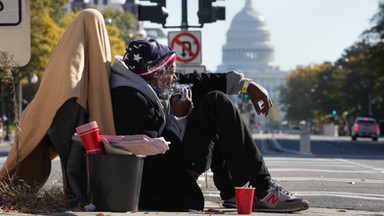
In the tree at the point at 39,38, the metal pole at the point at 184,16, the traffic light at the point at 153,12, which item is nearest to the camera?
the traffic light at the point at 153,12

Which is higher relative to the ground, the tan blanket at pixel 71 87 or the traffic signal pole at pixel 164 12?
the traffic signal pole at pixel 164 12

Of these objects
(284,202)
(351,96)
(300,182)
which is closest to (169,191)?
(284,202)

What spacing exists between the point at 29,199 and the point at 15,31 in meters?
1.27

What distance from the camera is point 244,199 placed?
7426mm

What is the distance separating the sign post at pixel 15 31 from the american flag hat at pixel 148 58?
709 millimetres

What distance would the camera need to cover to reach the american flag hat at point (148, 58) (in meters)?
7.72

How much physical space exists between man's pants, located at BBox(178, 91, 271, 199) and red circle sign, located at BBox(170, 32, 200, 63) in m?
16.6

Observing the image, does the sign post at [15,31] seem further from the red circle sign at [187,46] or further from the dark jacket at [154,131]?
the red circle sign at [187,46]

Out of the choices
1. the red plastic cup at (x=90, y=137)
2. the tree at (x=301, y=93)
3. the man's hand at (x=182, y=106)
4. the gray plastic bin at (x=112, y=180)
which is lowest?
the tree at (x=301, y=93)

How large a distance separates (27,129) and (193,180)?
3.81 ft

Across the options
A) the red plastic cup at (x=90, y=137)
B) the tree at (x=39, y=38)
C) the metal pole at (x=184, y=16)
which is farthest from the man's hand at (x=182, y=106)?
the tree at (x=39, y=38)

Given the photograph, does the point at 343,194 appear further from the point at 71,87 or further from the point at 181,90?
the point at 71,87

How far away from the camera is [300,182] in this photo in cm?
1287

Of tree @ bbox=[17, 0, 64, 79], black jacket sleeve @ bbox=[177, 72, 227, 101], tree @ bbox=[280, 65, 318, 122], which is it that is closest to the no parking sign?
black jacket sleeve @ bbox=[177, 72, 227, 101]
